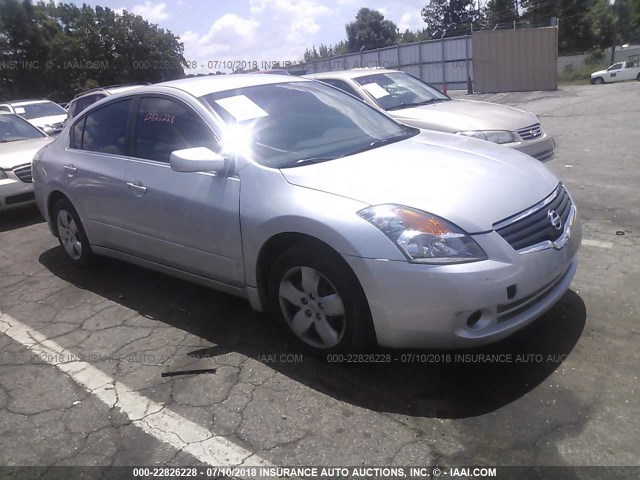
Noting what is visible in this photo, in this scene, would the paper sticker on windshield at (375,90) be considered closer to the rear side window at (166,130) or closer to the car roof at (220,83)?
the car roof at (220,83)

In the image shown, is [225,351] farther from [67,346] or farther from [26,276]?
[26,276]

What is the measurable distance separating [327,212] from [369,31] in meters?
81.3

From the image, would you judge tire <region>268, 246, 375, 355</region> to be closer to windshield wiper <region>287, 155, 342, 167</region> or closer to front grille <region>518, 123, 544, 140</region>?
windshield wiper <region>287, 155, 342, 167</region>

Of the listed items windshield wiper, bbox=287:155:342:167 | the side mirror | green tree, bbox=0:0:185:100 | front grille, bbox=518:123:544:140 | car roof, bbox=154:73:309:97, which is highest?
green tree, bbox=0:0:185:100

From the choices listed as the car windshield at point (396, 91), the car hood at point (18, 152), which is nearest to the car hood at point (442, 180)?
the car windshield at point (396, 91)

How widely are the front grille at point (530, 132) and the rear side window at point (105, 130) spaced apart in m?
4.32

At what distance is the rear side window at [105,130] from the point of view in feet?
14.9

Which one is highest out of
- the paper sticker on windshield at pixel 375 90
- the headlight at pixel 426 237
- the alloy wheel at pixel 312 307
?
the paper sticker on windshield at pixel 375 90

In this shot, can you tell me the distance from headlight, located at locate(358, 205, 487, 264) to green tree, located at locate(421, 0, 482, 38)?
7857cm

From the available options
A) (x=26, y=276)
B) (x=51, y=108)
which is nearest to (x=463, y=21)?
(x=51, y=108)

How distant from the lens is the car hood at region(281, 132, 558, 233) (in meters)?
3.03

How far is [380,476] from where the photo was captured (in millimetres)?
2504

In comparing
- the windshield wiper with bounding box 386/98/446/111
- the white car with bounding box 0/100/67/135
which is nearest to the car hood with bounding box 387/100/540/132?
the windshield wiper with bounding box 386/98/446/111

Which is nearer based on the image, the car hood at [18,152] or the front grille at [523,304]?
the front grille at [523,304]
